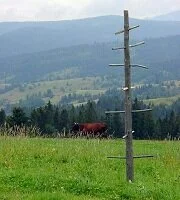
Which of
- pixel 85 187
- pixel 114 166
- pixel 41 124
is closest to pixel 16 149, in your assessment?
pixel 114 166

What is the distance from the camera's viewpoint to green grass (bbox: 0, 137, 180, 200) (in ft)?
36.6

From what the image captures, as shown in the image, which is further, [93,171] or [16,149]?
[16,149]

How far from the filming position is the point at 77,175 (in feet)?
43.5

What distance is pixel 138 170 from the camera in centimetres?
1562

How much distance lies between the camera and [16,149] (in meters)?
17.2

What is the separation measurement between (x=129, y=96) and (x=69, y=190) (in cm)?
254

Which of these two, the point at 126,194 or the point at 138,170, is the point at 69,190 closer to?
the point at 126,194

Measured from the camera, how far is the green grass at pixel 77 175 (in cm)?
1116

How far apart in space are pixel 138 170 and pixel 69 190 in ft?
15.5

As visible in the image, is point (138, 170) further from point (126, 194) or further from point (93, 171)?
point (126, 194)

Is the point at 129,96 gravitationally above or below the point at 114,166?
above

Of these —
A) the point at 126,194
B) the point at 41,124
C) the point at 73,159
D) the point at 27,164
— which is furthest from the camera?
the point at 41,124

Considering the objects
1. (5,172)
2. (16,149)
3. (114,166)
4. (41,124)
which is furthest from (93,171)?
(41,124)

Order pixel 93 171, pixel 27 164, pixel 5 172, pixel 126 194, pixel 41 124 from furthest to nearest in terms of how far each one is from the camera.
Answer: pixel 41 124 < pixel 27 164 < pixel 93 171 < pixel 5 172 < pixel 126 194
